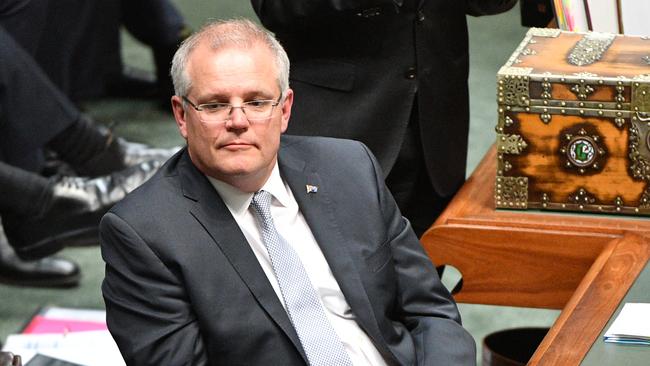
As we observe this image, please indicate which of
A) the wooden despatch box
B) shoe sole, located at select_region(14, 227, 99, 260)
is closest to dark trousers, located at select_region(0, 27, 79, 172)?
shoe sole, located at select_region(14, 227, 99, 260)

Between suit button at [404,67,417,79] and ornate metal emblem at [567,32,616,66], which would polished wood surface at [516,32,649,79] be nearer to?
ornate metal emblem at [567,32,616,66]

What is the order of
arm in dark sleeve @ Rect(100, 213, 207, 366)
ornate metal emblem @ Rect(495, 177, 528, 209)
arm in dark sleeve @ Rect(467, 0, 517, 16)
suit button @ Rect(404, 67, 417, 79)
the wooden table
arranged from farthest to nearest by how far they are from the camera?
1. arm in dark sleeve @ Rect(467, 0, 517, 16)
2. suit button @ Rect(404, 67, 417, 79)
3. ornate metal emblem @ Rect(495, 177, 528, 209)
4. the wooden table
5. arm in dark sleeve @ Rect(100, 213, 207, 366)

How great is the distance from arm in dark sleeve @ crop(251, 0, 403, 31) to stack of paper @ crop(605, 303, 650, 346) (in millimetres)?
875

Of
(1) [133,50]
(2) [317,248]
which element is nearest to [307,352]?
(2) [317,248]

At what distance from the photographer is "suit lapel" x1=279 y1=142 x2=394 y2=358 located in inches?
98.8

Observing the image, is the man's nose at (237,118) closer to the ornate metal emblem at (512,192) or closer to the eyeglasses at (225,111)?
the eyeglasses at (225,111)

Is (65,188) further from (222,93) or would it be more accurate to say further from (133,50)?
(222,93)

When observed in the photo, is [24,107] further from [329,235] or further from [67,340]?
[329,235]

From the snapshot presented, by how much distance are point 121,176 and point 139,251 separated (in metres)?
2.68

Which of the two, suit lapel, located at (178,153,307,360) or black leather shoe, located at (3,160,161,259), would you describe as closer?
suit lapel, located at (178,153,307,360)

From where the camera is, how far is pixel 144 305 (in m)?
2.32

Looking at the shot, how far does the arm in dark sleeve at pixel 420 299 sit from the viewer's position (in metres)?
2.58

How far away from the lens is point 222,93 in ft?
7.66

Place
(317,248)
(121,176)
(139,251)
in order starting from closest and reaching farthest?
(139,251)
(317,248)
(121,176)
